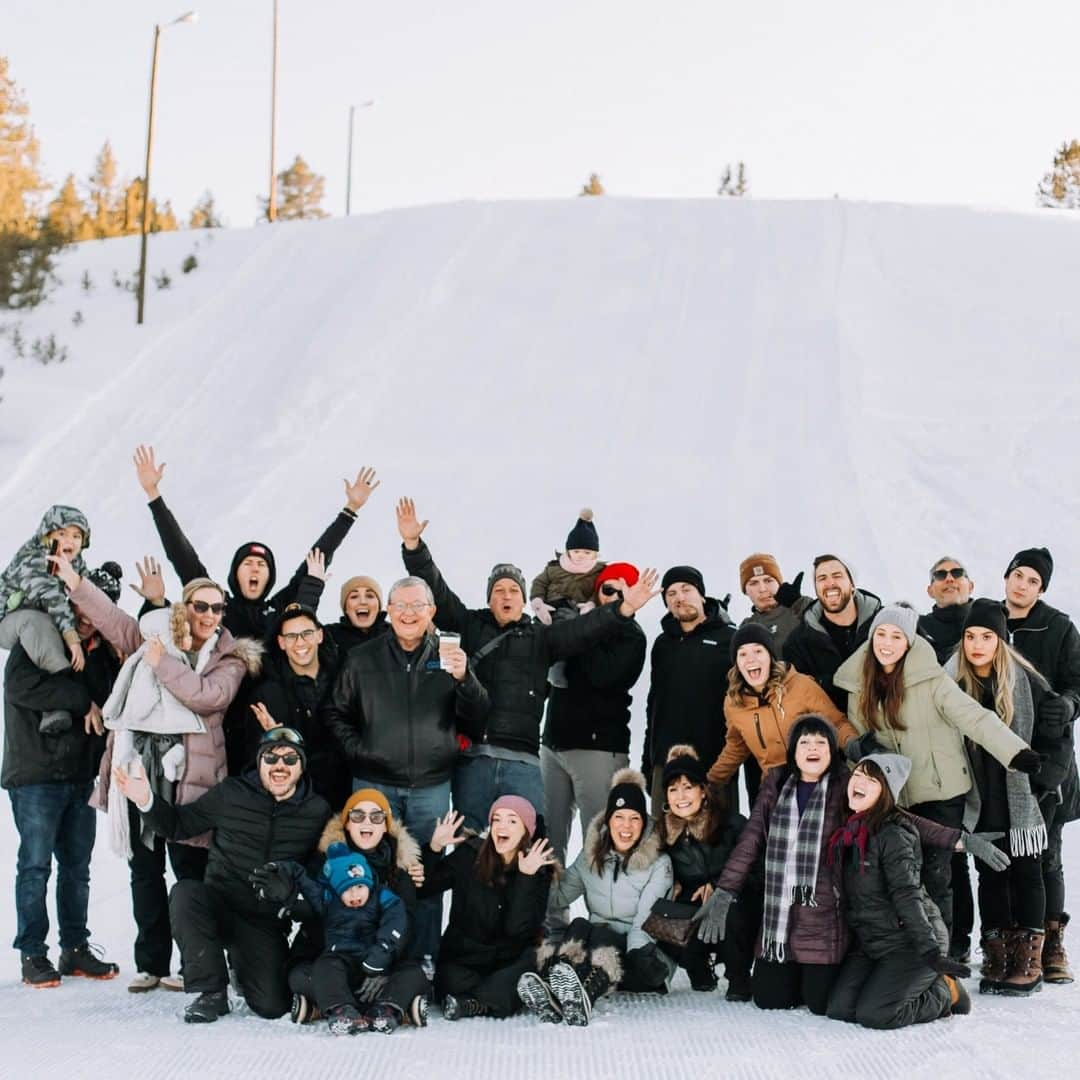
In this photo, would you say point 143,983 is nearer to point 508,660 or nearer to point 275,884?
point 275,884

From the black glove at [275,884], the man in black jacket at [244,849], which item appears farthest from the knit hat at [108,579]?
the black glove at [275,884]

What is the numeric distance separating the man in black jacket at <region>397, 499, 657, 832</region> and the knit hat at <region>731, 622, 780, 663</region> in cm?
47

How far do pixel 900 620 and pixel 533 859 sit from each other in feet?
6.29

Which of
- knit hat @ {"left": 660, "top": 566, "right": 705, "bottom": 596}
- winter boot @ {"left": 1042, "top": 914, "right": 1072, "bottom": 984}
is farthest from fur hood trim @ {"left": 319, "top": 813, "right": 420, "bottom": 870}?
winter boot @ {"left": 1042, "top": 914, "right": 1072, "bottom": 984}

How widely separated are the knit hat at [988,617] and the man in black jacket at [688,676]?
1156mm

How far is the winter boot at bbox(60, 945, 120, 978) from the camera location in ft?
19.4

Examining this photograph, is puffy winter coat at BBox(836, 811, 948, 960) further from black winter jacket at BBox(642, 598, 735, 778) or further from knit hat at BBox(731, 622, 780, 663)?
black winter jacket at BBox(642, 598, 735, 778)

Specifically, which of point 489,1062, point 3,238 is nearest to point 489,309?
point 3,238

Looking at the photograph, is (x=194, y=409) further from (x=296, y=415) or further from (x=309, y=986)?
(x=309, y=986)

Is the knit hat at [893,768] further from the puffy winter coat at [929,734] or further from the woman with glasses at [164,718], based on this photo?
the woman with glasses at [164,718]

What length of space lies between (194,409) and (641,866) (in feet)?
42.8

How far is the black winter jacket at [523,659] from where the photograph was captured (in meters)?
6.16

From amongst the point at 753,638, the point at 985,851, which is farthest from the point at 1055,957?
the point at 753,638

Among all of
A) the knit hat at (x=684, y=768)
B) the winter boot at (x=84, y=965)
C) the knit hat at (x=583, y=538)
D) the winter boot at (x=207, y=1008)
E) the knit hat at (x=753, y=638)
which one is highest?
the knit hat at (x=583, y=538)
